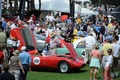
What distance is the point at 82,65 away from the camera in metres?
20.4

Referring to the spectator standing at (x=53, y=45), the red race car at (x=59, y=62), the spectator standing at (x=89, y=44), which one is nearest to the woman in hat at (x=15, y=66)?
the red race car at (x=59, y=62)

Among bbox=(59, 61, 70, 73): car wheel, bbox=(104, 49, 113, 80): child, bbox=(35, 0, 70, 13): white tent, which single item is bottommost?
bbox=(59, 61, 70, 73): car wheel

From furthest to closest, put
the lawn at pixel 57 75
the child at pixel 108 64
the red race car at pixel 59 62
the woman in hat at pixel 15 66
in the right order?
1. the red race car at pixel 59 62
2. the lawn at pixel 57 75
3. the child at pixel 108 64
4. the woman in hat at pixel 15 66

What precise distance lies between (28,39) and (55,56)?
216 cm

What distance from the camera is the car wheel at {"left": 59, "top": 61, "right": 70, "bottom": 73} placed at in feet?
66.3

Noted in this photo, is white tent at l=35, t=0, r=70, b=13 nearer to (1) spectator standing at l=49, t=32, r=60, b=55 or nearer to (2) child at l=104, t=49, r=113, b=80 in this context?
(1) spectator standing at l=49, t=32, r=60, b=55

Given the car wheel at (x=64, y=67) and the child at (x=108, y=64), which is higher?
the child at (x=108, y=64)

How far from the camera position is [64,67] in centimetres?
2033

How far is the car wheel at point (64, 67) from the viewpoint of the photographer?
66.3 ft

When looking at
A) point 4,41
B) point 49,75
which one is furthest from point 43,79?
point 4,41

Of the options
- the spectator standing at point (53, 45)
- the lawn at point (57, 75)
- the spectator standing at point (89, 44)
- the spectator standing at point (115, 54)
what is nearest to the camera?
the lawn at point (57, 75)

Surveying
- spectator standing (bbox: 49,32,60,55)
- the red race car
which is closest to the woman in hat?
the red race car

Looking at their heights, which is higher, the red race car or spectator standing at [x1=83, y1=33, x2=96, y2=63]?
spectator standing at [x1=83, y1=33, x2=96, y2=63]

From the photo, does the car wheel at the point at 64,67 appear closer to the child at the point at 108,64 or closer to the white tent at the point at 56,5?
the child at the point at 108,64
